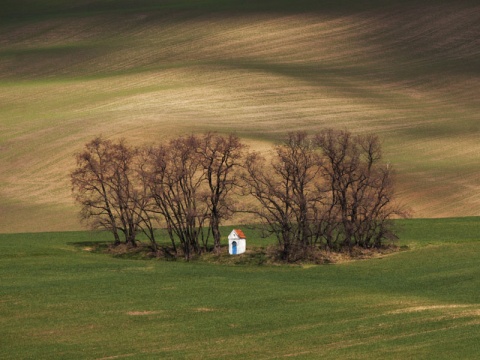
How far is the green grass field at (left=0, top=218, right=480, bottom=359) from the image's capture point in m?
29.8

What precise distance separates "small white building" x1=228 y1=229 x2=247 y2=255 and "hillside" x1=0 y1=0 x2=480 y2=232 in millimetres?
17105

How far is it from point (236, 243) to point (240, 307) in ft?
51.5

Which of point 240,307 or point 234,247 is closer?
point 240,307

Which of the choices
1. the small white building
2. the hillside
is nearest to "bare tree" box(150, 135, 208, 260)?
the small white building

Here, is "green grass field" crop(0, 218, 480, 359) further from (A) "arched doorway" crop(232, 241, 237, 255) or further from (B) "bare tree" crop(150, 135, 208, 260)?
(B) "bare tree" crop(150, 135, 208, 260)

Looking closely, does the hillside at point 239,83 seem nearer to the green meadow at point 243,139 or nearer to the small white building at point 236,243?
the green meadow at point 243,139

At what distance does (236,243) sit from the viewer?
52.5m

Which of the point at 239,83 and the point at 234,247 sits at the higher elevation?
the point at 239,83

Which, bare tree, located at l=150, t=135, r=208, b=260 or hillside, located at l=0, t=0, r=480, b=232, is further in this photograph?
hillside, located at l=0, t=0, r=480, b=232

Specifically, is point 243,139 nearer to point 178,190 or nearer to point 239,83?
point 239,83

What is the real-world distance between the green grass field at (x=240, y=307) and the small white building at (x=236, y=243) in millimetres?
1985

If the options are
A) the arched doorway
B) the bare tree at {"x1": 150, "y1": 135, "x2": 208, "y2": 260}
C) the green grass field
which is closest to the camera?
the green grass field

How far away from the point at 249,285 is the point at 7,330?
11120mm

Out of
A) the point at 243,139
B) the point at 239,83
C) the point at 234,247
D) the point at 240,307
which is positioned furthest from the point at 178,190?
the point at 239,83
